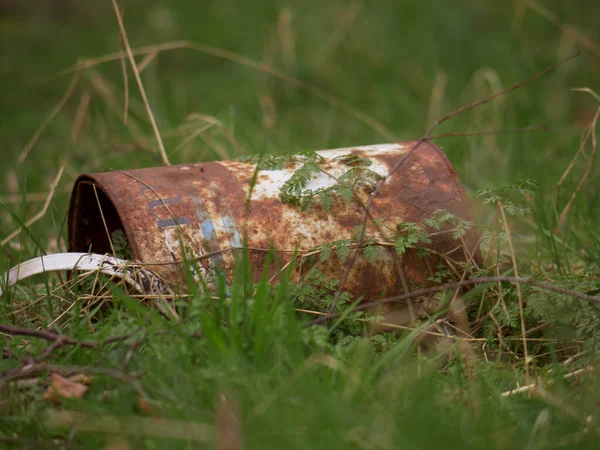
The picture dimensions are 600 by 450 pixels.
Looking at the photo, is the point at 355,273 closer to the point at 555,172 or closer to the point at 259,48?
the point at 555,172

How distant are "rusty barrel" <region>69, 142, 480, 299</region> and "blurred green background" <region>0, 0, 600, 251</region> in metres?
0.89

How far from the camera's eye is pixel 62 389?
163 centimetres

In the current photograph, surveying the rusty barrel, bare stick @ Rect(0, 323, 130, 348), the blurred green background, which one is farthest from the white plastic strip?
the blurred green background

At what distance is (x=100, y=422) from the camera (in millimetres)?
1534

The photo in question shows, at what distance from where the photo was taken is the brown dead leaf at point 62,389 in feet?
5.32

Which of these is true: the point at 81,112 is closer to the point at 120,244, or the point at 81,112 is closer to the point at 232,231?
the point at 120,244

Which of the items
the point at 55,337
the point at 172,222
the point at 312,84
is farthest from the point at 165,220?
the point at 312,84

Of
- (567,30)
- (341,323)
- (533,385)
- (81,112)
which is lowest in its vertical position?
(533,385)

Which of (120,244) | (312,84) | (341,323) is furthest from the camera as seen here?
(312,84)

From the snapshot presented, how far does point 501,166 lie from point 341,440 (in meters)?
2.56

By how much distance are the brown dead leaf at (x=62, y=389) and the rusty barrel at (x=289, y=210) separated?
48 cm

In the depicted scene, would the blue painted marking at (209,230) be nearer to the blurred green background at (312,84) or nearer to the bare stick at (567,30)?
the blurred green background at (312,84)

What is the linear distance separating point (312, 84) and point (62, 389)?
4.08m

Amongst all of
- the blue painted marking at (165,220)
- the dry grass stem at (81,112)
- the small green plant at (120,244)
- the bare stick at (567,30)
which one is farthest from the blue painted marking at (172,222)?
the bare stick at (567,30)
